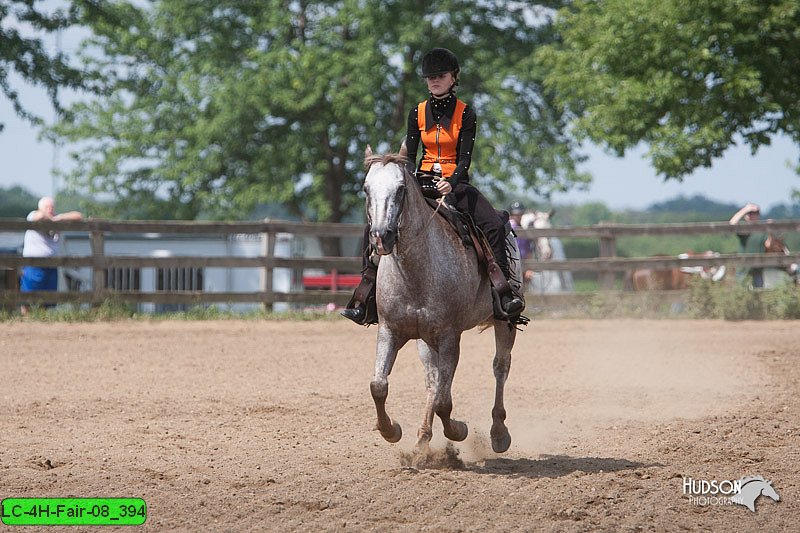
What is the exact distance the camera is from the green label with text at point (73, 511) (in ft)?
16.9

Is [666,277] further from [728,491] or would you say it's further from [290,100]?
[728,491]

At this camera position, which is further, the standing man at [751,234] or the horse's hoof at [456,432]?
the standing man at [751,234]

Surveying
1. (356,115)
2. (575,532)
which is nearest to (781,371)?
(575,532)

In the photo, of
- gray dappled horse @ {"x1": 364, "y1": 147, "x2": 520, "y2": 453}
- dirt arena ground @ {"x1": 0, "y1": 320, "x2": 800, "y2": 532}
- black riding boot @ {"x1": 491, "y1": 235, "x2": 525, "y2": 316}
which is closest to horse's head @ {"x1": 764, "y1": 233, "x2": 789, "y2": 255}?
dirt arena ground @ {"x1": 0, "y1": 320, "x2": 800, "y2": 532}

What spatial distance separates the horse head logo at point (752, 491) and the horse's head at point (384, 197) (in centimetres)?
256

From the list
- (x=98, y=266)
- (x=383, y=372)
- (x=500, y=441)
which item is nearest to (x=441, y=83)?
(x=383, y=372)

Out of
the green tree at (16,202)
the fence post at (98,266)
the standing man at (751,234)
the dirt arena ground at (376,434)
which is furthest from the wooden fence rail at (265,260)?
the green tree at (16,202)

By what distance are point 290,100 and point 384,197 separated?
2382cm

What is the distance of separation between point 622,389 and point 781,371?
2.28 meters

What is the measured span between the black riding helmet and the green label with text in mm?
3682

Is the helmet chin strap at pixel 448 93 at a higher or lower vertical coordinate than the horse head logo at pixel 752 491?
higher

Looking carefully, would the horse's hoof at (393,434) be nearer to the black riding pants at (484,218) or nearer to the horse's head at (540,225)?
the black riding pants at (484,218)

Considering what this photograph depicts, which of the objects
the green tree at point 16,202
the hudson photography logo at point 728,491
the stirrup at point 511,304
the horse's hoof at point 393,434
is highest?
the green tree at point 16,202

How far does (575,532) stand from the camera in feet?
16.5
